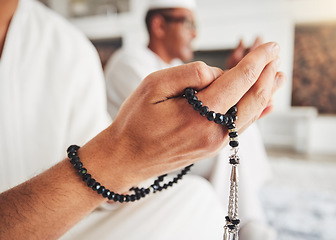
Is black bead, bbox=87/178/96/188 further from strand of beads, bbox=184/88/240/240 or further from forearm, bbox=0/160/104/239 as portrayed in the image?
strand of beads, bbox=184/88/240/240

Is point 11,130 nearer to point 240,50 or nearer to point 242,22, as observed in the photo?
point 240,50

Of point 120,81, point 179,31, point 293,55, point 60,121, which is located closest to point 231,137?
point 60,121

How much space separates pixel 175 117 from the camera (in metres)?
0.33

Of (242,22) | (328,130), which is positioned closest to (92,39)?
(242,22)

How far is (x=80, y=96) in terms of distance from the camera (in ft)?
2.03

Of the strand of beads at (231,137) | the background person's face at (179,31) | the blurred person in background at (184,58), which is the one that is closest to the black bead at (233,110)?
the strand of beads at (231,137)

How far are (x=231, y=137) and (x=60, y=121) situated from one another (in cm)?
39

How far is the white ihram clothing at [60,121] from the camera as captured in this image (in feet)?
1.48

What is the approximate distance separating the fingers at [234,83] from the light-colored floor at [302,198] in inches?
44.9

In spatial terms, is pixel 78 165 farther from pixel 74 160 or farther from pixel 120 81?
pixel 120 81

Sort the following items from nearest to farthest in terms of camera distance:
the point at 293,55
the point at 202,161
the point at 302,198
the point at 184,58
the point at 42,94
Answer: the point at 42,94, the point at 202,161, the point at 184,58, the point at 302,198, the point at 293,55

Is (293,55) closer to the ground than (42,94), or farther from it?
farther from it

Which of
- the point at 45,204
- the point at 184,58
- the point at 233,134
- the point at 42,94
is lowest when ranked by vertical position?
the point at 45,204

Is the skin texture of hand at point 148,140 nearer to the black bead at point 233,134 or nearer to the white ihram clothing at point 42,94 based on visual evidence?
the black bead at point 233,134
